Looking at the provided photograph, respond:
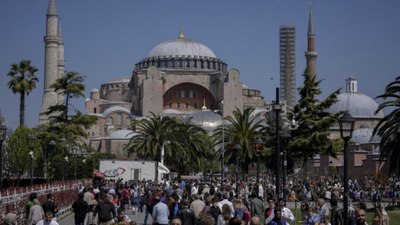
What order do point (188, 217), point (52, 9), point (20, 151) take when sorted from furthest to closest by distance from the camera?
point (52, 9)
point (20, 151)
point (188, 217)

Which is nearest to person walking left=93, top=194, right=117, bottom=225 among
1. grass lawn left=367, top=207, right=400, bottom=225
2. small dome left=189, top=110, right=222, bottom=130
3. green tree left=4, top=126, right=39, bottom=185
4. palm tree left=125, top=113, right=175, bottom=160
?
grass lawn left=367, top=207, right=400, bottom=225

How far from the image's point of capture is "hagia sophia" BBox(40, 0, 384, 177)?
8344 centimetres

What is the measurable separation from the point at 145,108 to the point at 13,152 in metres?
51.2

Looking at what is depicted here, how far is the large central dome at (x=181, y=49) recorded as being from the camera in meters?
115

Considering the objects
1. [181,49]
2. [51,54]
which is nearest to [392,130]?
[51,54]

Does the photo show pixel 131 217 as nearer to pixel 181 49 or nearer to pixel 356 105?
pixel 356 105

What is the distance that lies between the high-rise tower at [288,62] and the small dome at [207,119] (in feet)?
156

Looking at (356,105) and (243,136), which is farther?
(356,105)

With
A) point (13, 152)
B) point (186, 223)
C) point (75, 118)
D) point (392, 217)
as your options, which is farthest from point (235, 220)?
point (13, 152)

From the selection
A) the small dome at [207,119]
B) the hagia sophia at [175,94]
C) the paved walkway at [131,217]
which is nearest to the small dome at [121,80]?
the hagia sophia at [175,94]

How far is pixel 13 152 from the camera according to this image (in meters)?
49.7

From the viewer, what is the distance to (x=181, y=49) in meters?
115

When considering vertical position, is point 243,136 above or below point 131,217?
above

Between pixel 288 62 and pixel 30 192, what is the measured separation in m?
131
